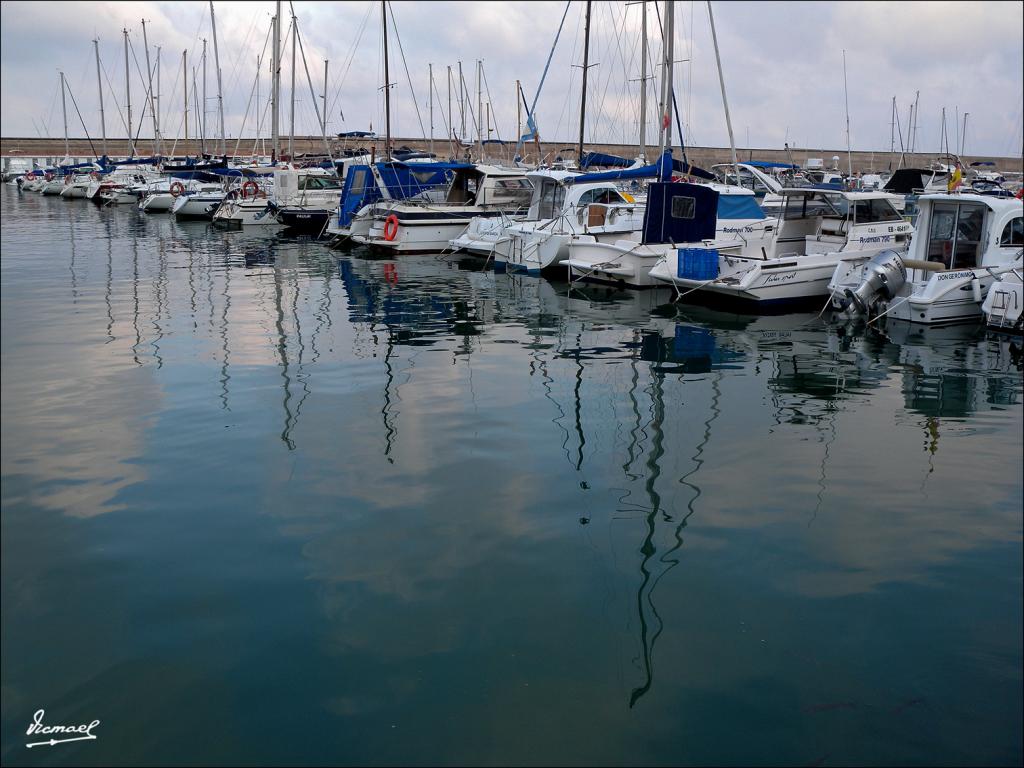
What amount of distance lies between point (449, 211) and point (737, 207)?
9.39m

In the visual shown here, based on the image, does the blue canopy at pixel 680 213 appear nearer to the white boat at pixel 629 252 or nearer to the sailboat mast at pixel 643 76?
the white boat at pixel 629 252

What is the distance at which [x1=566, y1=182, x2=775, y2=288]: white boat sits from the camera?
21156mm

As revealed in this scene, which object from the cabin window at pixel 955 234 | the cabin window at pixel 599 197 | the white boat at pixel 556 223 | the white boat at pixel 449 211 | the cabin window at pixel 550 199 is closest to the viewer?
the cabin window at pixel 955 234

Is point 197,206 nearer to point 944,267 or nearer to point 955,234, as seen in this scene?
point 955,234

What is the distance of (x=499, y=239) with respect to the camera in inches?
1014

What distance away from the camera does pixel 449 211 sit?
1164 inches

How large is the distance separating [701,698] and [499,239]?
21.4 m

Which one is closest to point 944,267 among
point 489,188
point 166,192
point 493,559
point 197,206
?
point 493,559

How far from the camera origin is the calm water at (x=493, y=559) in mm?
5004

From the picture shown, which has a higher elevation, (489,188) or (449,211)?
(489,188)

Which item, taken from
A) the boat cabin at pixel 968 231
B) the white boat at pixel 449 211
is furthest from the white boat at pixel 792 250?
the white boat at pixel 449 211

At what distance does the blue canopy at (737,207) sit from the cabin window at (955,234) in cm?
716

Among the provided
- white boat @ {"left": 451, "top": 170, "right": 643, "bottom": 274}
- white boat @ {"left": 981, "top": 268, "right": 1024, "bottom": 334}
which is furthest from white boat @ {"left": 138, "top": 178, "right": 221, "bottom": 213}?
white boat @ {"left": 981, "top": 268, "right": 1024, "bottom": 334}

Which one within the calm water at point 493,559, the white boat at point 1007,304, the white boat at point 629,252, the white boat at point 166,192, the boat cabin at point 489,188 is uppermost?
the white boat at point 166,192
